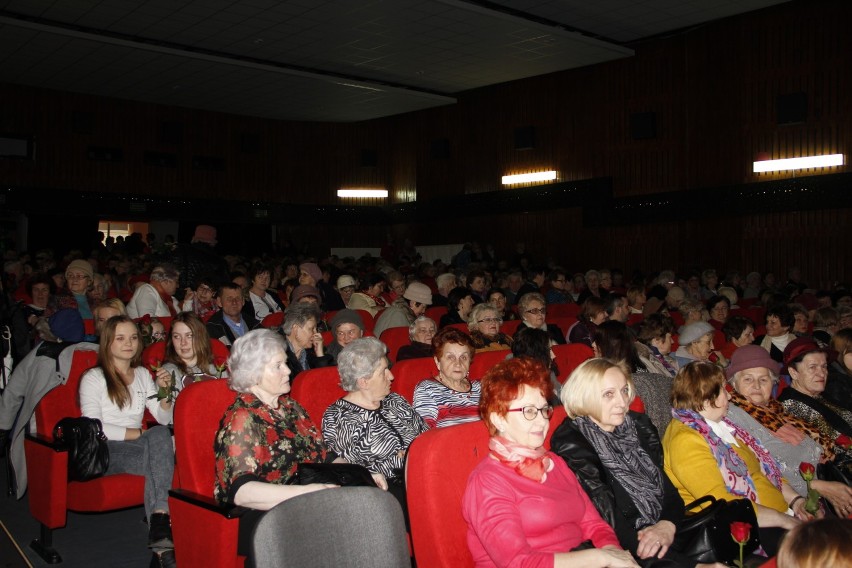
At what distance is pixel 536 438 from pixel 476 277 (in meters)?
6.36

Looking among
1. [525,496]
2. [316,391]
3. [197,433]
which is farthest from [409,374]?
[525,496]

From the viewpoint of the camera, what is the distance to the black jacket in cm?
283

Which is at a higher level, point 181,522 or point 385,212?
point 385,212

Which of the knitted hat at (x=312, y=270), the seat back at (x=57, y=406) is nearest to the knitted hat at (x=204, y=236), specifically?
the knitted hat at (x=312, y=270)

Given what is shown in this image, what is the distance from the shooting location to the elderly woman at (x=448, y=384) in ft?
13.2

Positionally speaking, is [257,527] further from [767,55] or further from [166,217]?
[166,217]

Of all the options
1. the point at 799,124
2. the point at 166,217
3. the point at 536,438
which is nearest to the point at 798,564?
the point at 536,438

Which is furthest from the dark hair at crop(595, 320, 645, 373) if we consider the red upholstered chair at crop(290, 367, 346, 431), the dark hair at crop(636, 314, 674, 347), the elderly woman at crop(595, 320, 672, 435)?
the red upholstered chair at crop(290, 367, 346, 431)

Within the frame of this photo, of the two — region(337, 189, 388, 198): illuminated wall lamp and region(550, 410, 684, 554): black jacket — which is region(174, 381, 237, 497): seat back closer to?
region(550, 410, 684, 554): black jacket

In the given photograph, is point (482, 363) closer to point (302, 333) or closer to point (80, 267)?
point (302, 333)

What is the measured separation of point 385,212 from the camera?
1988 cm

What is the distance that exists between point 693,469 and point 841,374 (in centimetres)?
240

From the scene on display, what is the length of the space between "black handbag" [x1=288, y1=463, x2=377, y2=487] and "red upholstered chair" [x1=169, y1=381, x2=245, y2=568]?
0.27 m

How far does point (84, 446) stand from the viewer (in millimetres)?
3771
